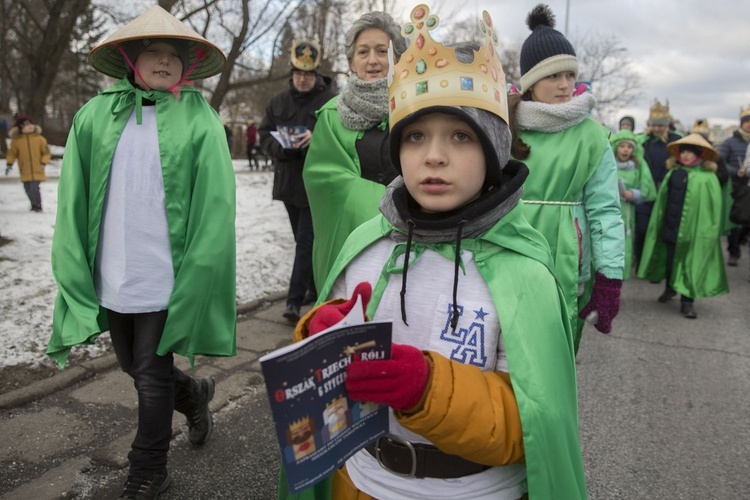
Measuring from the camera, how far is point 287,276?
6.99 meters

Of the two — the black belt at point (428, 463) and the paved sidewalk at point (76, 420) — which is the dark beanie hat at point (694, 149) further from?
the black belt at point (428, 463)

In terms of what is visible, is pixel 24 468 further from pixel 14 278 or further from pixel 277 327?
pixel 14 278

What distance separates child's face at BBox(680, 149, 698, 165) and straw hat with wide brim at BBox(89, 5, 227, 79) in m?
5.61

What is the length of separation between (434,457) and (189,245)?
160cm

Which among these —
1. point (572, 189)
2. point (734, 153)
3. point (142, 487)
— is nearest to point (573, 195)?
point (572, 189)

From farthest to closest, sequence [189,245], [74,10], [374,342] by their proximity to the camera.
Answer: [74,10]
[189,245]
[374,342]

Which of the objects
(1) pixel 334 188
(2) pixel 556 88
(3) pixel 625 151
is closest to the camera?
(2) pixel 556 88

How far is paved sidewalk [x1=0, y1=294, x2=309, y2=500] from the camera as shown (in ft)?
9.53

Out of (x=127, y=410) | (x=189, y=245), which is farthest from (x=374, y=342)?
(x=127, y=410)

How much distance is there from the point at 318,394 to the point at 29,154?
11.5 meters

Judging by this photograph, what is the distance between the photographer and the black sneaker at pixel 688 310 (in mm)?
6645

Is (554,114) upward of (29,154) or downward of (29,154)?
upward

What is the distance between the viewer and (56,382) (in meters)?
3.82

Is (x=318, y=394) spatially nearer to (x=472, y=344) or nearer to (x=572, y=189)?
(x=472, y=344)
